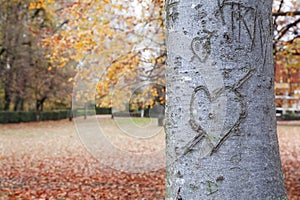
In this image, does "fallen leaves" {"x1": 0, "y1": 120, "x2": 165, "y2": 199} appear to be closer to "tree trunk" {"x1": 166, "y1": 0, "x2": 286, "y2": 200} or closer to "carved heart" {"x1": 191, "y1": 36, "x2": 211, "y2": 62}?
"tree trunk" {"x1": 166, "y1": 0, "x2": 286, "y2": 200}

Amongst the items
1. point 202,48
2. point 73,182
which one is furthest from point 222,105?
point 73,182

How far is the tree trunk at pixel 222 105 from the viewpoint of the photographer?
1.24 metres

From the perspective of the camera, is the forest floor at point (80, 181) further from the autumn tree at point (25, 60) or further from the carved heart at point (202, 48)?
the autumn tree at point (25, 60)

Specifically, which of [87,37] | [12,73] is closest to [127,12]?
[87,37]

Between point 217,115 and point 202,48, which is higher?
point 202,48

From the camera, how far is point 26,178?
23.4 feet

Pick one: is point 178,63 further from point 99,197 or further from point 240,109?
point 99,197

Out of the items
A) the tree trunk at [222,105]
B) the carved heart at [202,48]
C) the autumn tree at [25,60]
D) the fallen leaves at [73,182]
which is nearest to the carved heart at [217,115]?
the tree trunk at [222,105]

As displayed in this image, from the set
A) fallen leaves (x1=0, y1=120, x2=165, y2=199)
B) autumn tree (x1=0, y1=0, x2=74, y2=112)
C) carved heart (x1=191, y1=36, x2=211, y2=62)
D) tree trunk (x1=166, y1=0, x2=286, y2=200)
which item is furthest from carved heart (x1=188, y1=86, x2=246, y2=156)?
autumn tree (x1=0, y1=0, x2=74, y2=112)

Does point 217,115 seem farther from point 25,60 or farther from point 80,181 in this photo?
point 25,60

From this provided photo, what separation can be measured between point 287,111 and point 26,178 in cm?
2995

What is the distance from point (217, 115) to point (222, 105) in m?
0.04

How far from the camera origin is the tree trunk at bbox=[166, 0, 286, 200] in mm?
1242

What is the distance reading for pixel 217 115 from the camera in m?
1.24
